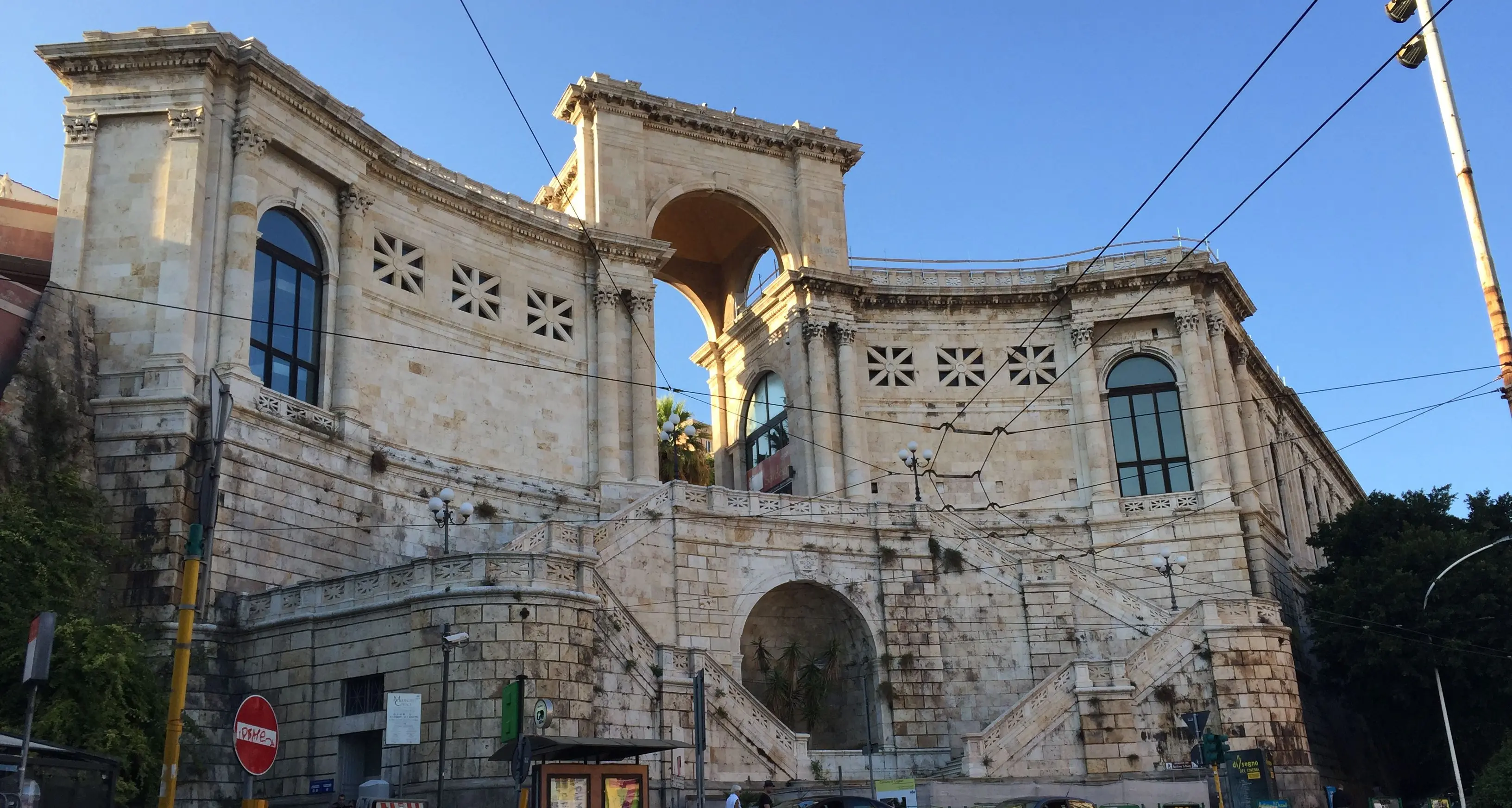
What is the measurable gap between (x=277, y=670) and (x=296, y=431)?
20.9 ft

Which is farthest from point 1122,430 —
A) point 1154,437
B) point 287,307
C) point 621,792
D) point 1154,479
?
point 621,792

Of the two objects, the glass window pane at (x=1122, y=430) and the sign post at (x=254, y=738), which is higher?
the glass window pane at (x=1122, y=430)

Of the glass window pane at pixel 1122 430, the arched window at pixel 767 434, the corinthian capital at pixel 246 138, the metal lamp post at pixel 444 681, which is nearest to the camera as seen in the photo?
the metal lamp post at pixel 444 681

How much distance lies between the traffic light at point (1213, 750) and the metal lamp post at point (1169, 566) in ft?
52.2

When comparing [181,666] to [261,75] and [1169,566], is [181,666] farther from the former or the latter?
[1169,566]

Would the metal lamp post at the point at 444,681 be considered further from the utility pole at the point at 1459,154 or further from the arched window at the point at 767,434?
the arched window at the point at 767,434

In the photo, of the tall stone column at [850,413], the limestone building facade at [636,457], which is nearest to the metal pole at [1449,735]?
the limestone building facade at [636,457]

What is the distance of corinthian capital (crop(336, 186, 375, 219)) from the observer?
3516cm

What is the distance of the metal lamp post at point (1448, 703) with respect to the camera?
32.1 m

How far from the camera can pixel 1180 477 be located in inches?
1693

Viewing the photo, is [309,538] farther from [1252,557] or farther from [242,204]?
[1252,557]

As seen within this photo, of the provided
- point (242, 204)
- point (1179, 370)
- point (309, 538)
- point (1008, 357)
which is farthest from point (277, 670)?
point (1179, 370)

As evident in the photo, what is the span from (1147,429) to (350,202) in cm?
2563

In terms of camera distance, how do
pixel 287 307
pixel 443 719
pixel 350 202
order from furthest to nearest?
pixel 350 202, pixel 287 307, pixel 443 719
